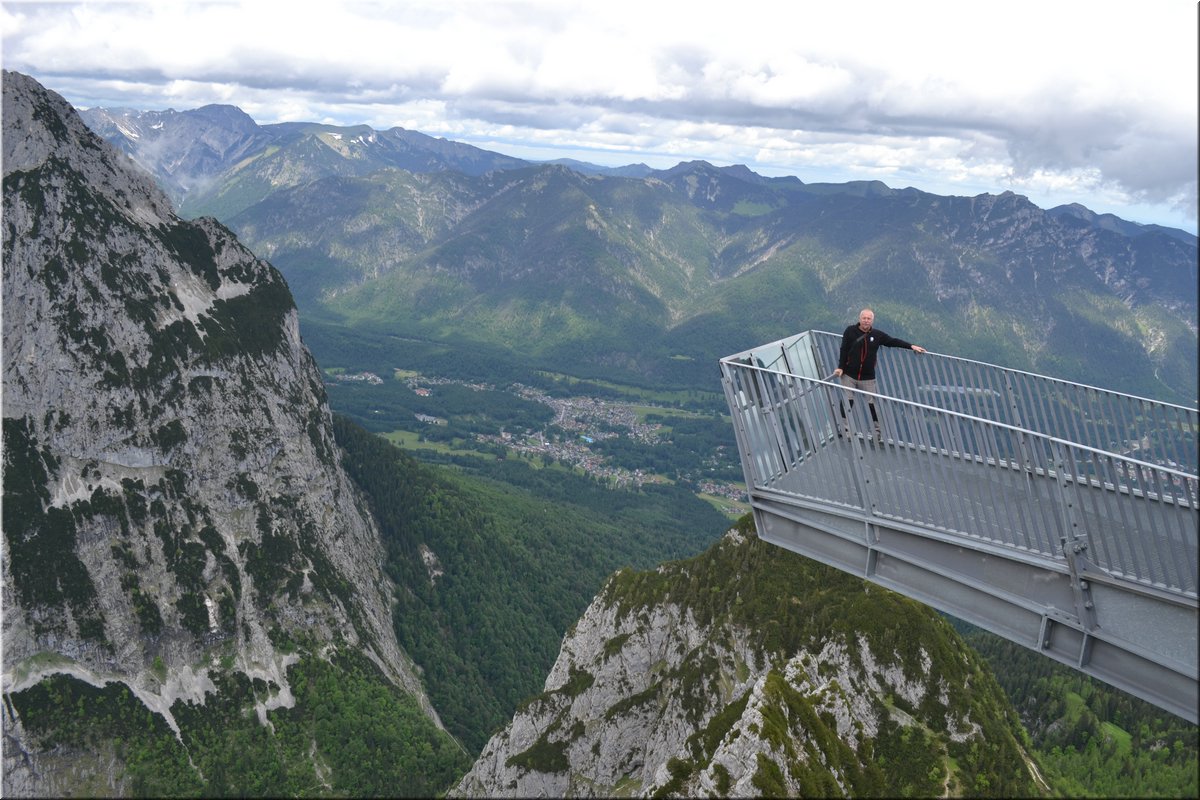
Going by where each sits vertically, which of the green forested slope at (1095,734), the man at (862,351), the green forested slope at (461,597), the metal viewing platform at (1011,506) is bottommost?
the green forested slope at (461,597)

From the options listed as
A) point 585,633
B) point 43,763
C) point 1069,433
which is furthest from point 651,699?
point 43,763

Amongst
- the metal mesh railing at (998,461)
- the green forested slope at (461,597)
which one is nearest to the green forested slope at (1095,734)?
the metal mesh railing at (998,461)

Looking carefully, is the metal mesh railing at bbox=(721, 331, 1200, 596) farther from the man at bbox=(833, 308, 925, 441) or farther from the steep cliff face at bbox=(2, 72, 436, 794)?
the steep cliff face at bbox=(2, 72, 436, 794)

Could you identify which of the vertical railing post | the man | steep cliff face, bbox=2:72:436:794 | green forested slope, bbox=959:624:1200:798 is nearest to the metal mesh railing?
the vertical railing post

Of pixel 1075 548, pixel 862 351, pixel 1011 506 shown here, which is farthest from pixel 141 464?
pixel 1075 548

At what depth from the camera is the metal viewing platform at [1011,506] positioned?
17.4m

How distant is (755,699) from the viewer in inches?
1802

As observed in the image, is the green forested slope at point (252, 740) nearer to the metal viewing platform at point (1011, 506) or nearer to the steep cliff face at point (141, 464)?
the steep cliff face at point (141, 464)

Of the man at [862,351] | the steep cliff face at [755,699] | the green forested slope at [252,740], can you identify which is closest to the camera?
the man at [862,351]

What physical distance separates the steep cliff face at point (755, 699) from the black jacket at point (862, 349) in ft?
73.7

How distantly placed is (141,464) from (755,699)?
104558 mm

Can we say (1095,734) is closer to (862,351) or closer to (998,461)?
(862,351)

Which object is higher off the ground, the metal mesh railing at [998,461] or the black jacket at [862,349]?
the black jacket at [862,349]

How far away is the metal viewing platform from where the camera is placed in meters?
17.4
